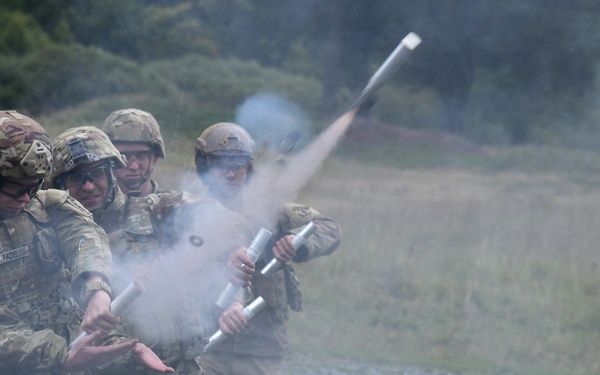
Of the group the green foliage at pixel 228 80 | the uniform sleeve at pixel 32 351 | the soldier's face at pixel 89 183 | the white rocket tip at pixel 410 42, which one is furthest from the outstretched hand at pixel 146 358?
the green foliage at pixel 228 80

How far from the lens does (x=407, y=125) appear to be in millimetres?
38469

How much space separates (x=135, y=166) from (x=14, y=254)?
189 cm

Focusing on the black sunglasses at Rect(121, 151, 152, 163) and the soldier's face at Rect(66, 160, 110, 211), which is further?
the black sunglasses at Rect(121, 151, 152, 163)

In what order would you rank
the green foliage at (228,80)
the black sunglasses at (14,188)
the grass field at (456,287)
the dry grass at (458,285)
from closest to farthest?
the black sunglasses at (14,188) → the grass field at (456,287) → the dry grass at (458,285) → the green foliage at (228,80)

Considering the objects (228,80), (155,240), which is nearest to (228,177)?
(155,240)

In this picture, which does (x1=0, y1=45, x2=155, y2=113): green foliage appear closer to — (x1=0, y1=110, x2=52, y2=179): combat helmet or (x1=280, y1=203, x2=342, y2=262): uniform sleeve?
(x1=280, y1=203, x2=342, y2=262): uniform sleeve

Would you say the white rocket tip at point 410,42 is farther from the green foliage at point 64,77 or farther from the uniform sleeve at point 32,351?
the green foliage at point 64,77

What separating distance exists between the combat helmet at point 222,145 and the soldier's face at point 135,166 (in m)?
0.36

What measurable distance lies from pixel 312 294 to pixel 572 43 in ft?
68.5

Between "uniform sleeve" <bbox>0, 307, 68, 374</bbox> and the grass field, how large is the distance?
13.1 feet

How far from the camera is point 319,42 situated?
32.0m

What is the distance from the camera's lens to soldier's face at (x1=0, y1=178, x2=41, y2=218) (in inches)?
183

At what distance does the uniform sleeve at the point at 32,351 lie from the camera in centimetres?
454

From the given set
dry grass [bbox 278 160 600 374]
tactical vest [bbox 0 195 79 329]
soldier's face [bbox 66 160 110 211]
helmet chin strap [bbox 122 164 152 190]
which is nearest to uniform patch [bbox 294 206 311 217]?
helmet chin strap [bbox 122 164 152 190]
